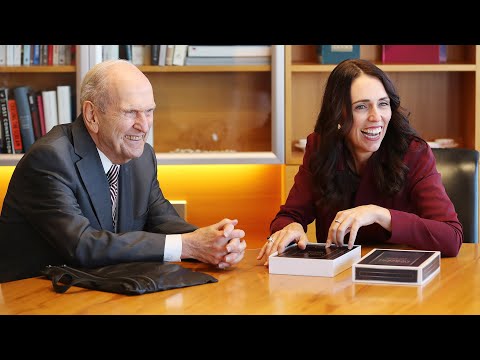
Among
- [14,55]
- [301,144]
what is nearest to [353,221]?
[301,144]

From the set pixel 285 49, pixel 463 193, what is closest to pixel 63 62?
pixel 285 49

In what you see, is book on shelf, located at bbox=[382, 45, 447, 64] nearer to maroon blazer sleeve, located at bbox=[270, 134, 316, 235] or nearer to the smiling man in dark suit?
maroon blazer sleeve, located at bbox=[270, 134, 316, 235]

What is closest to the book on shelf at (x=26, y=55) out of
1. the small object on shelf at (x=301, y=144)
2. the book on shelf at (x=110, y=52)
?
the book on shelf at (x=110, y=52)

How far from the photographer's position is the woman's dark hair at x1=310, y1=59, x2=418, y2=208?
108 inches

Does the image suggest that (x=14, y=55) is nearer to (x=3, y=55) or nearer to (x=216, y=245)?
(x=3, y=55)

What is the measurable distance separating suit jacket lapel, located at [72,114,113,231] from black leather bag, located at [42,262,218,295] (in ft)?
0.97

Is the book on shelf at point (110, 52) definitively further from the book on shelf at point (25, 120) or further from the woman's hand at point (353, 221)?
the woman's hand at point (353, 221)

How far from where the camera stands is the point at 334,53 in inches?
165

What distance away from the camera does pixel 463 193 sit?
297 centimetres

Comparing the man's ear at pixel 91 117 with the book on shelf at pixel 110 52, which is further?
the book on shelf at pixel 110 52

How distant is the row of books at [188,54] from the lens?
4215 millimetres

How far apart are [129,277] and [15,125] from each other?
241 cm

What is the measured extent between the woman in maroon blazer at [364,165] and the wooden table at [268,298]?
1.48 feet
